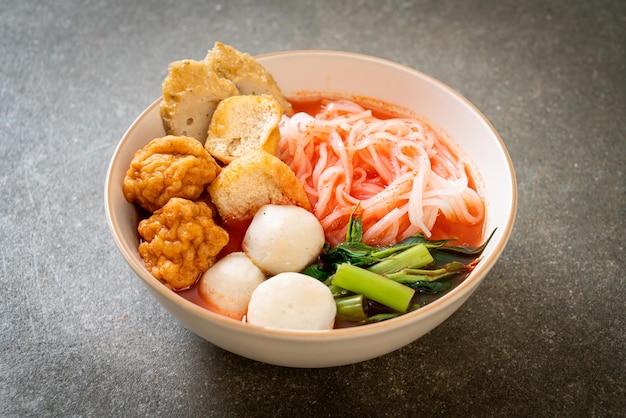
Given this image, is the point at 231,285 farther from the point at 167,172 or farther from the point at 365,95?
the point at 365,95

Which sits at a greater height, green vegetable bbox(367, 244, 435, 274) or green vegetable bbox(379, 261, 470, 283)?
green vegetable bbox(367, 244, 435, 274)

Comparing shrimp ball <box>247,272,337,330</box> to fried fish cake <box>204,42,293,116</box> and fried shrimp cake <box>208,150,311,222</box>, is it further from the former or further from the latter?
fried fish cake <box>204,42,293,116</box>

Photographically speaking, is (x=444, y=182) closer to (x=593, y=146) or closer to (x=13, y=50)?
(x=593, y=146)

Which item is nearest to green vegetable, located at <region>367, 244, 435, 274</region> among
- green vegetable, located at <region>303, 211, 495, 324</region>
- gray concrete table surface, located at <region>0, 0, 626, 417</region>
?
green vegetable, located at <region>303, 211, 495, 324</region>

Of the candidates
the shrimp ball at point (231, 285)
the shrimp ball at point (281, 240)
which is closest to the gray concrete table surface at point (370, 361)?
the shrimp ball at point (231, 285)

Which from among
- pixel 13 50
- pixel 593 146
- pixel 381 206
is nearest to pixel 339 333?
pixel 381 206

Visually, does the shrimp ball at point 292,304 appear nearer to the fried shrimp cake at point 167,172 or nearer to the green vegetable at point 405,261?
the green vegetable at point 405,261

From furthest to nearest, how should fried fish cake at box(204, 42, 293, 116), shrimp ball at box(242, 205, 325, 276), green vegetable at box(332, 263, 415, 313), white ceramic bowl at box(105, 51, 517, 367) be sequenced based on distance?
fried fish cake at box(204, 42, 293, 116)
shrimp ball at box(242, 205, 325, 276)
green vegetable at box(332, 263, 415, 313)
white ceramic bowl at box(105, 51, 517, 367)
